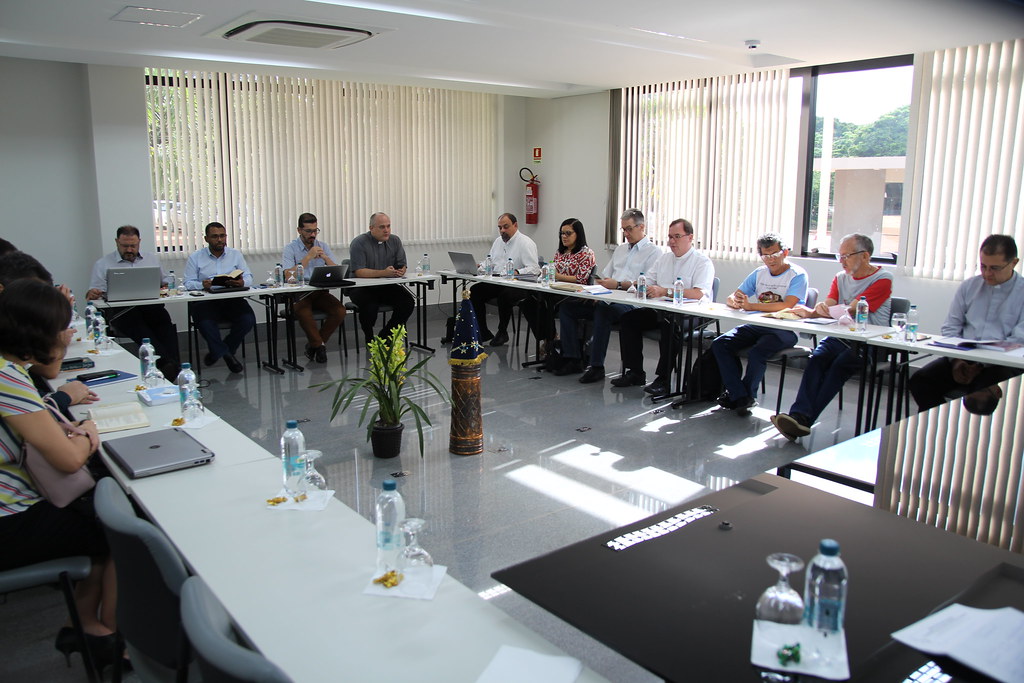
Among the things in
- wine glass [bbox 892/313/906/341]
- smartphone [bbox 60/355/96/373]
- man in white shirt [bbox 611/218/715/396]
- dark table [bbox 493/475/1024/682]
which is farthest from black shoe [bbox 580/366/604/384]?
dark table [bbox 493/475/1024/682]

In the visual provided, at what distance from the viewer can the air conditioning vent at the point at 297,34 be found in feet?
17.9

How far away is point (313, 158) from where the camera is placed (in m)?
8.55

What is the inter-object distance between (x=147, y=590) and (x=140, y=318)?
5231 mm

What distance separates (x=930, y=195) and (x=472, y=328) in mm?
4205

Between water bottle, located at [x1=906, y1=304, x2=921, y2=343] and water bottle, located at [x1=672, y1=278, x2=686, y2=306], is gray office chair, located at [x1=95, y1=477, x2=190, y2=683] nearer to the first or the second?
water bottle, located at [x1=906, y1=304, x2=921, y2=343]

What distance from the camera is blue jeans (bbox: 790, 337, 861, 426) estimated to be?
4.96m

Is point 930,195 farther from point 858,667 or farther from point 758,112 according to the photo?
point 858,667

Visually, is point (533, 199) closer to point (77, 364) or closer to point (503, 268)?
point (503, 268)

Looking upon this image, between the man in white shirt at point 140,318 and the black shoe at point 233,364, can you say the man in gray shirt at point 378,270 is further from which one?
the man in white shirt at point 140,318

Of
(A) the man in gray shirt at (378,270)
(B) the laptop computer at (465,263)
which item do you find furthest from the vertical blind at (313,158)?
(B) the laptop computer at (465,263)

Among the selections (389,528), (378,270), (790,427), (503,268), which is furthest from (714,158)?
(389,528)

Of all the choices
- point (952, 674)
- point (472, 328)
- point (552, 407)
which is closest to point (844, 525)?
point (952, 674)

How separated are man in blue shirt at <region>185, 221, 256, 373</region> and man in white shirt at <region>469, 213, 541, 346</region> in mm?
2235

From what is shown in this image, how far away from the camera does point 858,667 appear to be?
1301 millimetres
